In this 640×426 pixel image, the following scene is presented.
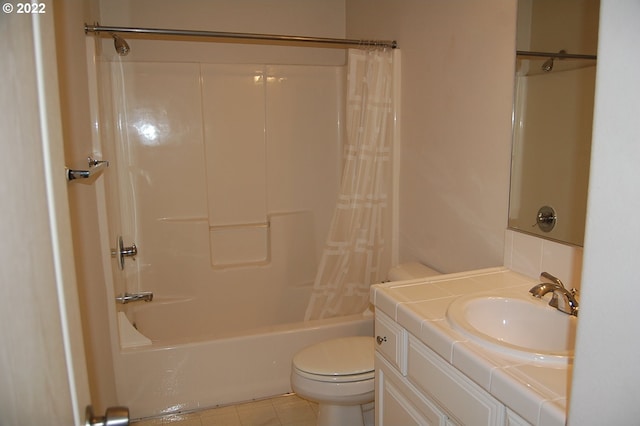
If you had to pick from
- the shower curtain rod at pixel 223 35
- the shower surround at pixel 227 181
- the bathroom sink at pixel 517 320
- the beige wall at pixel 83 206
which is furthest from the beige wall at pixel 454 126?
the beige wall at pixel 83 206

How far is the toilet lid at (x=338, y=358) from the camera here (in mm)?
1814

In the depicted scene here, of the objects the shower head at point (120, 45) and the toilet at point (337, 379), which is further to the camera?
the shower head at point (120, 45)

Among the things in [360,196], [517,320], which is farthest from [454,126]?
[517,320]

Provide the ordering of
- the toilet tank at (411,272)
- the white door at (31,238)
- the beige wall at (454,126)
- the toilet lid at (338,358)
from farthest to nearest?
the toilet tank at (411,272), the toilet lid at (338,358), the beige wall at (454,126), the white door at (31,238)

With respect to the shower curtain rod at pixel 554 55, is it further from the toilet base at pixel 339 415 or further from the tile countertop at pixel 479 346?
the toilet base at pixel 339 415

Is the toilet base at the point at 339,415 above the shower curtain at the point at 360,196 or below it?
below

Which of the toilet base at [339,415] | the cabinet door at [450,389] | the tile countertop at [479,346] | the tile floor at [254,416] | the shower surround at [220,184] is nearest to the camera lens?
the tile countertop at [479,346]

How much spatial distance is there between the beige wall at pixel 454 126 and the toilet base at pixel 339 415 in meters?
0.77

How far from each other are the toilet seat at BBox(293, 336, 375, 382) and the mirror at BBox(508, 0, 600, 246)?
0.81 metres

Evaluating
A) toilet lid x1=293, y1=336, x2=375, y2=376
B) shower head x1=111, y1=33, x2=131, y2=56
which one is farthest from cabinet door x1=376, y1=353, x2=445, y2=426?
shower head x1=111, y1=33, x2=131, y2=56

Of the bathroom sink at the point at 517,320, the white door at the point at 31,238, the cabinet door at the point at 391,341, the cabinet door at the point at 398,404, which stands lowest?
the cabinet door at the point at 398,404

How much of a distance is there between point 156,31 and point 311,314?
5.54 ft

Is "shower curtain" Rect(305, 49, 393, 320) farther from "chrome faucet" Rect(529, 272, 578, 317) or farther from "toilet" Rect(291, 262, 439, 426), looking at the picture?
"chrome faucet" Rect(529, 272, 578, 317)

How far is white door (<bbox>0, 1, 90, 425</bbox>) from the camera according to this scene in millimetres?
457
